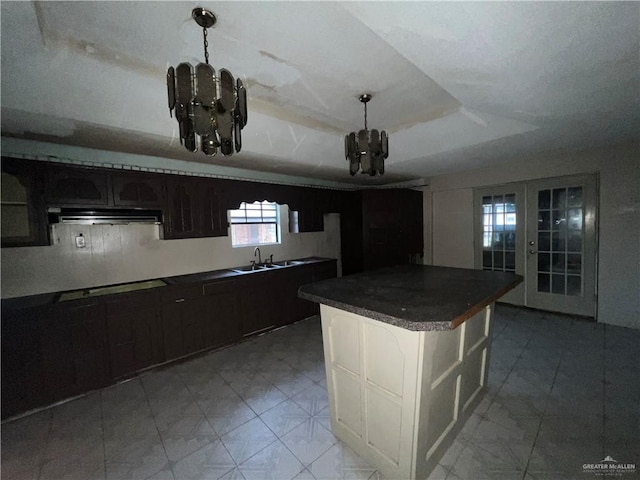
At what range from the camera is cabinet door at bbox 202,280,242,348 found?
308cm

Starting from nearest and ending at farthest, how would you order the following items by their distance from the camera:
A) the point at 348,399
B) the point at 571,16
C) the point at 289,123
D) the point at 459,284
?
the point at 571,16
the point at 348,399
the point at 459,284
the point at 289,123

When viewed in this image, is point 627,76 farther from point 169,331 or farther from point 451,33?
point 169,331

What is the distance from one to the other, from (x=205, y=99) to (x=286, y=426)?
7.13 feet

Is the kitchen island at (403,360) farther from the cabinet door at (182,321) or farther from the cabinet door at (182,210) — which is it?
the cabinet door at (182,210)


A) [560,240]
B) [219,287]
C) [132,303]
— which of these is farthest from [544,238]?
[132,303]

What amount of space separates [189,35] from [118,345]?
2694 millimetres

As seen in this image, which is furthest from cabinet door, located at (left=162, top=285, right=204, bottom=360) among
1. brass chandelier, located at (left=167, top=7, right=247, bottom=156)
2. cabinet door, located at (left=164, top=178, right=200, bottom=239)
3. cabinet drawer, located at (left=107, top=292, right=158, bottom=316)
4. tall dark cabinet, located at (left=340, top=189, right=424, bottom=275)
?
tall dark cabinet, located at (left=340, top=189, right=424, bottom=275)

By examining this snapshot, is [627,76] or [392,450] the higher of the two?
[627,76]

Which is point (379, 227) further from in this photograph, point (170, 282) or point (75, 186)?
point (75, 186)

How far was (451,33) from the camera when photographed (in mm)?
1242

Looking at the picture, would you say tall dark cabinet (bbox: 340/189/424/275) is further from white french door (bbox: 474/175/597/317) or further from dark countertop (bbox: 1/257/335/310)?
white french door (bbox: 474/175/597/317)

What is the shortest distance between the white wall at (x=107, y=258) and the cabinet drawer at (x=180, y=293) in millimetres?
563

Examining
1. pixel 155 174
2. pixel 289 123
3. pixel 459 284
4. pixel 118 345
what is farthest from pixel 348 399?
pixel 155 174

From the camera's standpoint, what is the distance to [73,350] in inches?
91.4
